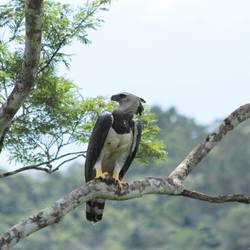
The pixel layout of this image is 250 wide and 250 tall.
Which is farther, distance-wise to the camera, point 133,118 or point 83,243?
point 83,243

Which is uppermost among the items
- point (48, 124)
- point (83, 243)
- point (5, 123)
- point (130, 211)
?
point (130, 211)

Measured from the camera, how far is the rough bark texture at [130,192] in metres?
6.71

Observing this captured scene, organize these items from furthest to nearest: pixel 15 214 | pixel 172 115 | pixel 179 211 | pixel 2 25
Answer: pixel 172 115 < pixel 179 211 < pixel 15 214 < pixel 2 25

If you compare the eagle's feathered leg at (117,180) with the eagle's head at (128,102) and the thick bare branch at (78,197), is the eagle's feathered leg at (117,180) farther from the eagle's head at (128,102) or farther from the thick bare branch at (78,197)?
the eagle's head at (128,102)

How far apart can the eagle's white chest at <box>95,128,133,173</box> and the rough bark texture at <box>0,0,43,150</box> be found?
42.3 inches

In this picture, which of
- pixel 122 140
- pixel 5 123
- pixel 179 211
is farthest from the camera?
pixel 179 211

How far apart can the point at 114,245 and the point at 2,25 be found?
46059 mm

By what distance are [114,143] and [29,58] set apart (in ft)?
4.73

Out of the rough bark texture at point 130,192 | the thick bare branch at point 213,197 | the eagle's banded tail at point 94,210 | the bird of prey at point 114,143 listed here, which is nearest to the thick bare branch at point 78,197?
the rough bark texture at point 130,192

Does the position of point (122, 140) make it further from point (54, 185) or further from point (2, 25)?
point (54, 185)

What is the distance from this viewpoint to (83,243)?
50969 mm

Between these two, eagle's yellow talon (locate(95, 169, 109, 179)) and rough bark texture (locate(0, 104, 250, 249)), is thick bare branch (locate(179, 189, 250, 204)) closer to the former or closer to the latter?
rough bark texture (locate(0, 104, 250, 249))

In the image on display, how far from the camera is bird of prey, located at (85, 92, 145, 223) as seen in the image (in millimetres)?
8289

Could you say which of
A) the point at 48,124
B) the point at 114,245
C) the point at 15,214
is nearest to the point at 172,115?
the point at 114,245
